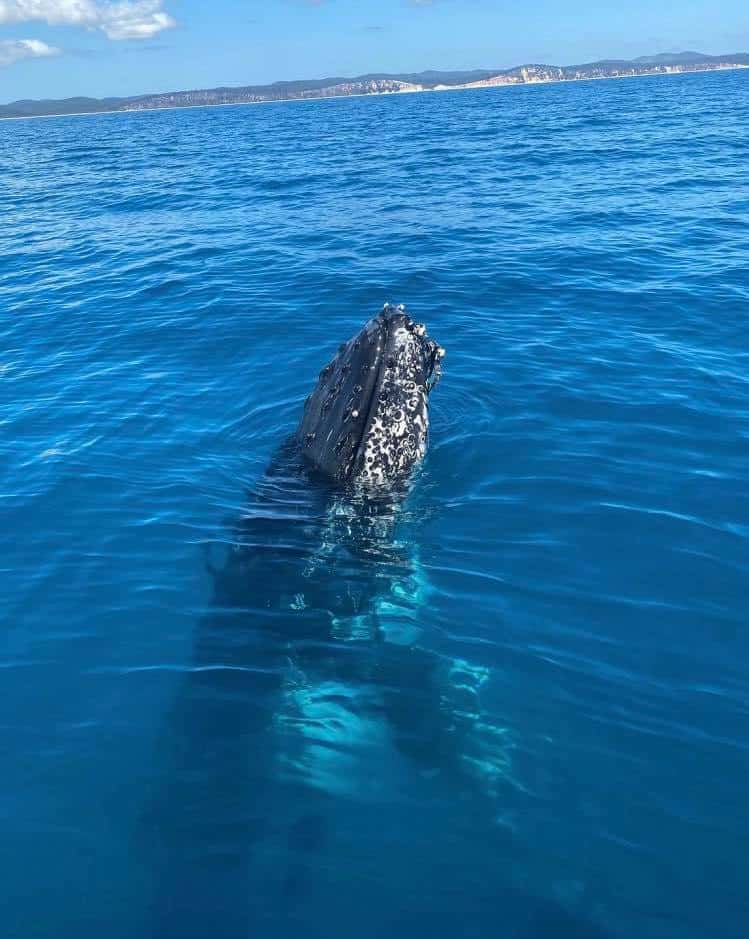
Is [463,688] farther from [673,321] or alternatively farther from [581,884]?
[673,321]

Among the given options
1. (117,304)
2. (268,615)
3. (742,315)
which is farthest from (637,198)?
(268,615)

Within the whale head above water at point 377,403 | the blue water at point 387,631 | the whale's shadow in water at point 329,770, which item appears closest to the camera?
the whale's shadow in water at point 329,770

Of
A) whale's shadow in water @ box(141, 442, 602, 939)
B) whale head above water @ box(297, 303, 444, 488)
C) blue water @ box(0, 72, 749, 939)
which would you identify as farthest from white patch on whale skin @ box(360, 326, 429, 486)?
whale's shadow in water @ box(141, 442, 602, 939)

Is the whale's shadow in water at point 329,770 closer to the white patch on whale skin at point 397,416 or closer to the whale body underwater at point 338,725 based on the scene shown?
the whale body underwater at point 338,725

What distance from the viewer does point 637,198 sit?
30578 millimetres

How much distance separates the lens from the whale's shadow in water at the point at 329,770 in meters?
5.93

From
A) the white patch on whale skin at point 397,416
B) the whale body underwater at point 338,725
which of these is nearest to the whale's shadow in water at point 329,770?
the whale body underwater at point 338,725

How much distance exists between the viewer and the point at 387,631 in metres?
8.66

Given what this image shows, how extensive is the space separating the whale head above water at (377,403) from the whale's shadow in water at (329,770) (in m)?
1.16

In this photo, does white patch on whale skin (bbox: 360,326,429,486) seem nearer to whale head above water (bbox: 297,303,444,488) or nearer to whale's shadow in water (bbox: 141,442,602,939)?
whale head above water (bbox: 297,303,444,488)

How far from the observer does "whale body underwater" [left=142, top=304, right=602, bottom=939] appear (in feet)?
19.7

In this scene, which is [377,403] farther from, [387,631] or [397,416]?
[387,631]

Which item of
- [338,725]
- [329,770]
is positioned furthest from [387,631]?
[329,770]

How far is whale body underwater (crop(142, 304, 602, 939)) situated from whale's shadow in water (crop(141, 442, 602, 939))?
17mm
